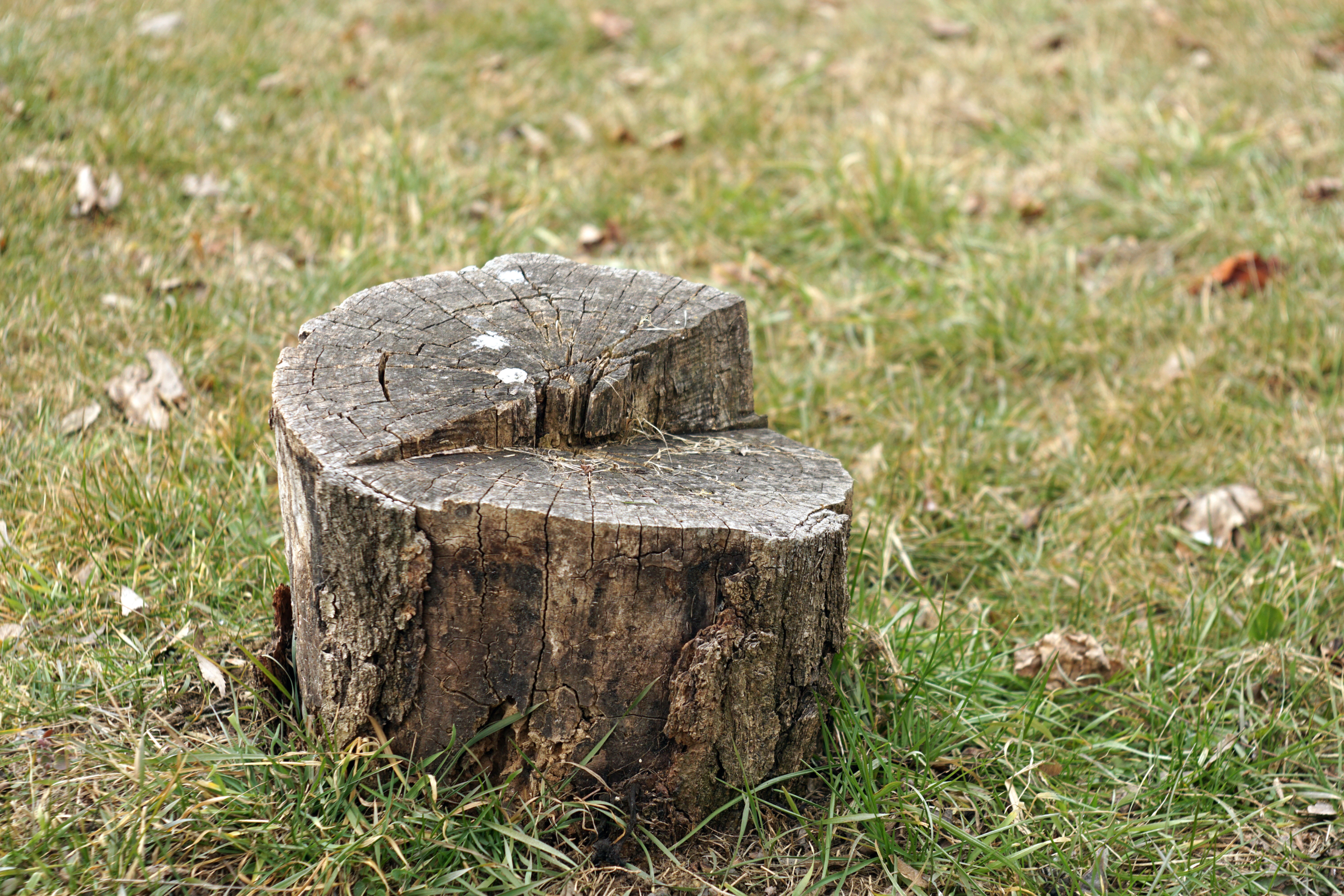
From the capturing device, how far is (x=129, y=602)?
2377 mm

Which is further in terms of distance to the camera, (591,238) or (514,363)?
(591,238)

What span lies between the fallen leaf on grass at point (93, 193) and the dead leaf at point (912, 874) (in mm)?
3530

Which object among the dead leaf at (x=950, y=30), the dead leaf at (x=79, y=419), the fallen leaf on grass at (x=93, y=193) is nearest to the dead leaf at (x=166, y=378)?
the dead leaf at (x=79, y=419)

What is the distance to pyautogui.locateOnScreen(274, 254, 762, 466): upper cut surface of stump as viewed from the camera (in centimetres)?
194

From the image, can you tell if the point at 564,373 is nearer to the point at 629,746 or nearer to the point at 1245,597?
the point at 629,746

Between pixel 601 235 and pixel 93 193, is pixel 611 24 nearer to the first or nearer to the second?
pixel 601 235

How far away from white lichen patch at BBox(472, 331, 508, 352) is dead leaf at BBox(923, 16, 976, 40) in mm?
4711

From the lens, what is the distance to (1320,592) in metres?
2.75

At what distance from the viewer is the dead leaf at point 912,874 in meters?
1.99

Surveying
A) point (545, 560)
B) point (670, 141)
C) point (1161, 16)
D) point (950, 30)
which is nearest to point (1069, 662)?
point (545, 560)

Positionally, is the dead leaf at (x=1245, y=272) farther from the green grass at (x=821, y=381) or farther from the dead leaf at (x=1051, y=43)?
the dead leaf at (x=1051, y=43)

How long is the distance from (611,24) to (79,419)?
406 cm

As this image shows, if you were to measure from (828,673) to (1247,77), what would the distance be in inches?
186

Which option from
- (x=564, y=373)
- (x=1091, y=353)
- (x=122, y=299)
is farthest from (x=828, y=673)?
(x=122, y=299)
